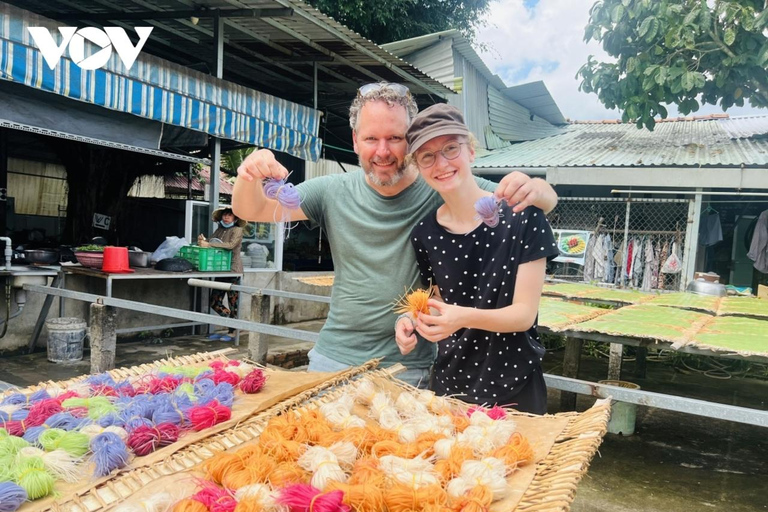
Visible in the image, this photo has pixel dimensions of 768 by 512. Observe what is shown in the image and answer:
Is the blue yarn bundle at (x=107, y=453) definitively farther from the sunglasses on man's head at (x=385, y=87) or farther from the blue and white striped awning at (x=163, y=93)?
the blue and white striped awning at (x=163, y=93)

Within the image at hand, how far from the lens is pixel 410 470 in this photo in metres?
1.36

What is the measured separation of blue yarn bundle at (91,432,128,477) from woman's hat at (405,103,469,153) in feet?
4.06

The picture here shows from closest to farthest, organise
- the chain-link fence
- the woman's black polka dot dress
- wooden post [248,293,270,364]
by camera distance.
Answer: the woman's black polka dot dress, wooden post [248,293,270,364], the chain-link fence

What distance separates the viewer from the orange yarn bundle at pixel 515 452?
1.45 m

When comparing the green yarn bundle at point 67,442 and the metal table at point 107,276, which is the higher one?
the green yarn bundle at point 67,442

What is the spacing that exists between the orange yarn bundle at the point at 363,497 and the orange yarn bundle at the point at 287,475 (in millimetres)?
140

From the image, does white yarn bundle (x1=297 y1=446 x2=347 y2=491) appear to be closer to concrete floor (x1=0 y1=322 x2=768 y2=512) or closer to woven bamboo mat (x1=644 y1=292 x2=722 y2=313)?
concrete floor (x1=0 y1=322 x2=768 y2=512)

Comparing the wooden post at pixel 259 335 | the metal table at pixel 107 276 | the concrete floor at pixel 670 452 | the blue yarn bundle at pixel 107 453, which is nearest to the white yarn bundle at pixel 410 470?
the blue yarn bundle at pixel 107 453

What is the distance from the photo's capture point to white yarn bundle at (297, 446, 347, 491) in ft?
4.35

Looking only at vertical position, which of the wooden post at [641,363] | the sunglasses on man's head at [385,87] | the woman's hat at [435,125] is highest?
the sunglasses on man's head at [385,87]

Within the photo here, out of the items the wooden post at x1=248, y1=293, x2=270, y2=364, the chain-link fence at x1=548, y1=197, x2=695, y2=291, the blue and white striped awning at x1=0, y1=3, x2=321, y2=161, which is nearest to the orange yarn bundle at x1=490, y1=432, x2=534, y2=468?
the wooden post at x1=248, y1=293, x2=270, y2=364

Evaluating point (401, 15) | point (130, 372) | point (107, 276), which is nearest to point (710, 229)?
point (401, 15)

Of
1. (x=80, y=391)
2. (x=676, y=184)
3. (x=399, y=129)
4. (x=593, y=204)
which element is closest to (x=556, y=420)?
(x=399, y=129)

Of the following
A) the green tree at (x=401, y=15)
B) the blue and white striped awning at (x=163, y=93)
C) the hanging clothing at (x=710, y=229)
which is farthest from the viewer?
the green tree at (x=401, y=15)
